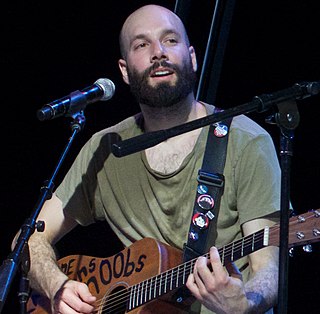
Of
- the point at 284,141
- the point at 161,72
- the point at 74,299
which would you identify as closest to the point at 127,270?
the point at 74,299

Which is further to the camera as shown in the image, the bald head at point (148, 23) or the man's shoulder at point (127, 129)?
the man's shoulder at point (127, 129)

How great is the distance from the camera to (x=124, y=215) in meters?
3.49

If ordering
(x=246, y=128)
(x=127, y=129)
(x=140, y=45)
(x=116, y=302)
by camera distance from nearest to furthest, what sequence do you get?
1. (x=116, y=302)
2. (x=246, y=128)
3. (x=140, y=45)
4. (x=127, y=129)

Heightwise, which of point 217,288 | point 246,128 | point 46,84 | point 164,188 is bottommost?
point 217,288

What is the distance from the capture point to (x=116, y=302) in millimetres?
3178

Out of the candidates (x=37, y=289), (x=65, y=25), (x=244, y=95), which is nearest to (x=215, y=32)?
(x=244, y=95)

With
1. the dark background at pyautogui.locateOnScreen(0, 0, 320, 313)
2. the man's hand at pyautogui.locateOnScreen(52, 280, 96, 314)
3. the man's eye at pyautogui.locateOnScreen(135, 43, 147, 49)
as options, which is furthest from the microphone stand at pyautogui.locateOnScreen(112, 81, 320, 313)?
the dark background at pyautogui.locateOnScreen(0, 0, 320, 313)

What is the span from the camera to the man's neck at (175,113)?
3480 millimetres

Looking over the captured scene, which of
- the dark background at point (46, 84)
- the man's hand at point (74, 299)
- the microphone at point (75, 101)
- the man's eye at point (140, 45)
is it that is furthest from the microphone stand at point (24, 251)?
the dark background at point (46, 84)

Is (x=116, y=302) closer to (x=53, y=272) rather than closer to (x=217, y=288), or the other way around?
(x=53, y=272)

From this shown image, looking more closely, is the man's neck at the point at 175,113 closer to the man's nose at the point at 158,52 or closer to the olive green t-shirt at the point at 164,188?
the olive green t-shirt at the point at 164,188

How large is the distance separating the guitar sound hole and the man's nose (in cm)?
99

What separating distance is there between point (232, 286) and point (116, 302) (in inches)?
25.2

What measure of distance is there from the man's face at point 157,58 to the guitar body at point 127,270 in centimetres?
68
